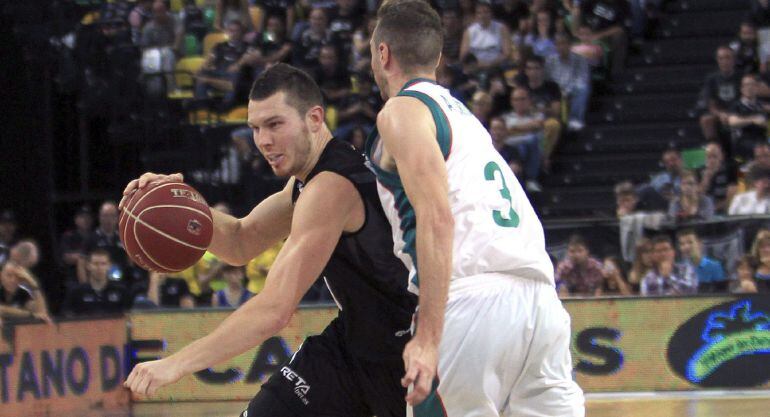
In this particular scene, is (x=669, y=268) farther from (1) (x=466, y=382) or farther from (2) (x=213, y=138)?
(1) (x=466, y=382)

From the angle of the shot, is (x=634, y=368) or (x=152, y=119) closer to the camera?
(x=634, y=368)

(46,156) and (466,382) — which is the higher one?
(466,382)

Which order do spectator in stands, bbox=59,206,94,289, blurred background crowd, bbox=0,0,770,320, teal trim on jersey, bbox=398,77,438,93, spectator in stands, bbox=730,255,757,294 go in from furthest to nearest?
spectator in stands, bbox=59,206,94,289
blurred background crowd, bbox=0,0,770,320
spectator in stands, bbox=730,255,757,294
teal trim on jersey, bbox=398,77,438,93

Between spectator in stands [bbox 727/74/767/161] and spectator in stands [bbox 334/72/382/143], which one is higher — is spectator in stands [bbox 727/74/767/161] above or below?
above

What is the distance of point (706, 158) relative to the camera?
12148 millimetres

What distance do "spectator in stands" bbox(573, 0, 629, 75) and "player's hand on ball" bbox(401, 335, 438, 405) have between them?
1115 cm

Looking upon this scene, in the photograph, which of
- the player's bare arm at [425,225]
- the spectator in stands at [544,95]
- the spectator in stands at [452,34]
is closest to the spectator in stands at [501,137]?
the spectator in stands at [544,95]

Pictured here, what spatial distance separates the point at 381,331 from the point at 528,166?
887 cm

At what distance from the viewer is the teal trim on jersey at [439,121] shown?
3770 millimetres

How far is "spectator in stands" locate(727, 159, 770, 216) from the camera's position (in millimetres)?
11055

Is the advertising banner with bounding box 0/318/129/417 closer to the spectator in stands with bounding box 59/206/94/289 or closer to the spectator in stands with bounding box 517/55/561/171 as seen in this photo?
the spectator in stands with bounding box 59/206/94/289

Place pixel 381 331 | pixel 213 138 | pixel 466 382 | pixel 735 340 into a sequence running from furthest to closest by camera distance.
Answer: pixel 213 138, pixel 735 340, pixel 381 331, pixel 466 382

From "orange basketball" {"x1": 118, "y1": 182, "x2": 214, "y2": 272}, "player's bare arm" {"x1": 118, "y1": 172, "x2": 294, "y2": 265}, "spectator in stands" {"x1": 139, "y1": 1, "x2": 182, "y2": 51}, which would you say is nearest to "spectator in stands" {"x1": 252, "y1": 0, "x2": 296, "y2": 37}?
"spectator in stands" {"x1": 139, "y1": 1, "x2": 182, "y2": 51}

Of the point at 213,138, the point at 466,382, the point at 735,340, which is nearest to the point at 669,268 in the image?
the point at 735,340
